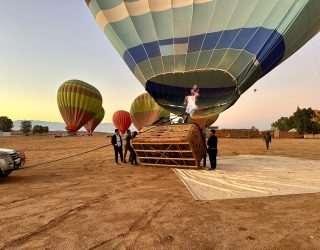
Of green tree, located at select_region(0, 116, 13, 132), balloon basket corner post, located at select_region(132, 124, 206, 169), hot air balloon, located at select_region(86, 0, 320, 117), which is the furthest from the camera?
green tree, located at select_region(0, 116, 13, 132)

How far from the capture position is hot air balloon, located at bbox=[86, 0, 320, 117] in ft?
32.3

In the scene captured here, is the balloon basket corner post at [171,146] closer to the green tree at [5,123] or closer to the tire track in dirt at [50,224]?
the tire track in dirt at [50,224]

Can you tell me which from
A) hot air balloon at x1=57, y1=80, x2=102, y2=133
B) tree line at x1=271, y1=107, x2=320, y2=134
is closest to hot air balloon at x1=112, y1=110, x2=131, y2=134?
hot air balloon at x1=57, y1=80, x2=102, y2=133

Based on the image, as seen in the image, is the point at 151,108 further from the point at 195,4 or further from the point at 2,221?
the point at 2,221

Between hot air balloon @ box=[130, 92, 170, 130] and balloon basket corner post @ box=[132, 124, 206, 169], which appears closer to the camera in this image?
balloon basket corner post @ box=[132, 124, 206, 169]

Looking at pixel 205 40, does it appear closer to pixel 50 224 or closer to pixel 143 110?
pixel 50 224

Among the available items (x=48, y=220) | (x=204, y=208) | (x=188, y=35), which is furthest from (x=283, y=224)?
(x=188, y=35)

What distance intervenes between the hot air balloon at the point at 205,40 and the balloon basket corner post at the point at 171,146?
1440 mm

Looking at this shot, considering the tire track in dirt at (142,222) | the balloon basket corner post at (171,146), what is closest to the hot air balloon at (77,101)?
the balloon basket corner post at (171,146)

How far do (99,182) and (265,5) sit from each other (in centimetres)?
778

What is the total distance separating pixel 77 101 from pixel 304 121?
232 ft

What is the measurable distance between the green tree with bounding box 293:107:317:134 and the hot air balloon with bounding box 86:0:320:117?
83.2 meters

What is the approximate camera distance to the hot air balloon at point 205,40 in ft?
32.3

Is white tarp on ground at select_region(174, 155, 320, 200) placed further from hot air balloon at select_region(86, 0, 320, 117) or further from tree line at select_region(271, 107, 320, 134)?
tree line at select_region(271, 107, 320, 134)
